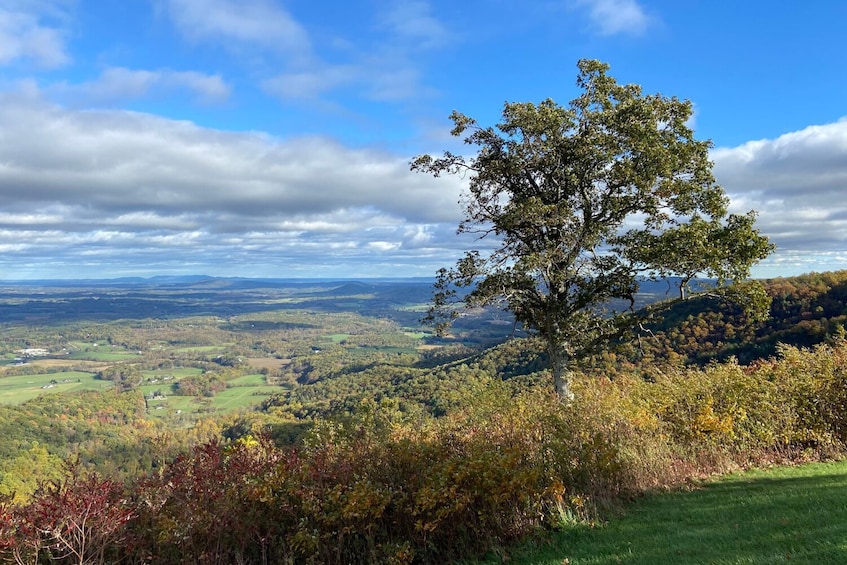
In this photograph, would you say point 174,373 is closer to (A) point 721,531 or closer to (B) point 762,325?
(B) point 762,325

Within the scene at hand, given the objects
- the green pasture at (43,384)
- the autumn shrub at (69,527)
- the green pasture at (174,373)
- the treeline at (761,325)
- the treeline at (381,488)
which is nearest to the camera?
the autumn shrub at (69,527)

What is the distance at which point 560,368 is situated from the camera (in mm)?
9906

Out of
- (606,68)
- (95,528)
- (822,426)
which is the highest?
(606,68)

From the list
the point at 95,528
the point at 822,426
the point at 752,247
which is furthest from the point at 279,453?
the point at 822,426

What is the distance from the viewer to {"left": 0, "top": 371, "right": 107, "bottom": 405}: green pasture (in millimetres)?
111588

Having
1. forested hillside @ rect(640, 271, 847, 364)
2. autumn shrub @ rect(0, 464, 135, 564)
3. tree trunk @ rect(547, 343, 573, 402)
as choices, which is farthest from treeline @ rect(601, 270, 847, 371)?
autumn shrub @ rect(0, 464, 135, 564)

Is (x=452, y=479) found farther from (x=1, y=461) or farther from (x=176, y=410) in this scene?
(x=176, y=410)

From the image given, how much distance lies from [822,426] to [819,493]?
3473mm

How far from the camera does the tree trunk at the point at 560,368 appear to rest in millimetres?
9617

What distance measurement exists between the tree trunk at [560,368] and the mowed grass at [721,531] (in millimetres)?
3450

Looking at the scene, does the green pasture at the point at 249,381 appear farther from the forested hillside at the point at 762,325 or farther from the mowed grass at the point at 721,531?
the mowed grass at the point at 721,531

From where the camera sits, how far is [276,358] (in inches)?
A: 6983

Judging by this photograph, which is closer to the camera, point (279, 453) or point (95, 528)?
point (95, 528)

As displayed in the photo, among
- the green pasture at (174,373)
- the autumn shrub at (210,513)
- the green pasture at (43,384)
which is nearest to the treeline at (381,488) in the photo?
the autumn shrub at (210,513)
